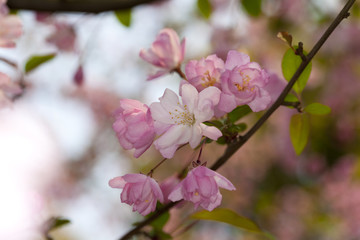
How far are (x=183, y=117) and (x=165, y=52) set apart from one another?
23 centimetres

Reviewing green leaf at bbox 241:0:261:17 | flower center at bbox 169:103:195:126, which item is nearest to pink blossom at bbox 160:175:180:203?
flower center at bbox 169:103:195:126

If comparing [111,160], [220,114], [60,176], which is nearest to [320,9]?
[220,114]

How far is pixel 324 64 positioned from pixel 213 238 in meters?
1.59

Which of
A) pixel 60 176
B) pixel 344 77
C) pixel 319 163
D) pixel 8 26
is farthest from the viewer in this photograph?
pixel 60 176

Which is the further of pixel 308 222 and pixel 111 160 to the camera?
pixel 111 160

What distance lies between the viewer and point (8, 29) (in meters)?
0.71

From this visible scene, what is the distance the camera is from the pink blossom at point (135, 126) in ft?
1.82

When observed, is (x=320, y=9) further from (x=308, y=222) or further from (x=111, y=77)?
(x=111, y=77)

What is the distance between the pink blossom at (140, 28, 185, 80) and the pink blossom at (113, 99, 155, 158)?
0.21m

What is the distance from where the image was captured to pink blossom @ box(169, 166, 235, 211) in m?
0.54

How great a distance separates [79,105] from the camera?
3.47 meters

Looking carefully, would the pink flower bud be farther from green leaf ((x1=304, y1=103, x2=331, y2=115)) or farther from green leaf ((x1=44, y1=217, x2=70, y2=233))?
green leaf ((x1=304, y1=103, x2=331, y2=115))

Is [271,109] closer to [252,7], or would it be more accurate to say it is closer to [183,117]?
[183,117]

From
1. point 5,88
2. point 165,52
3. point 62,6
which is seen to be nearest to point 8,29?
point 5,88
